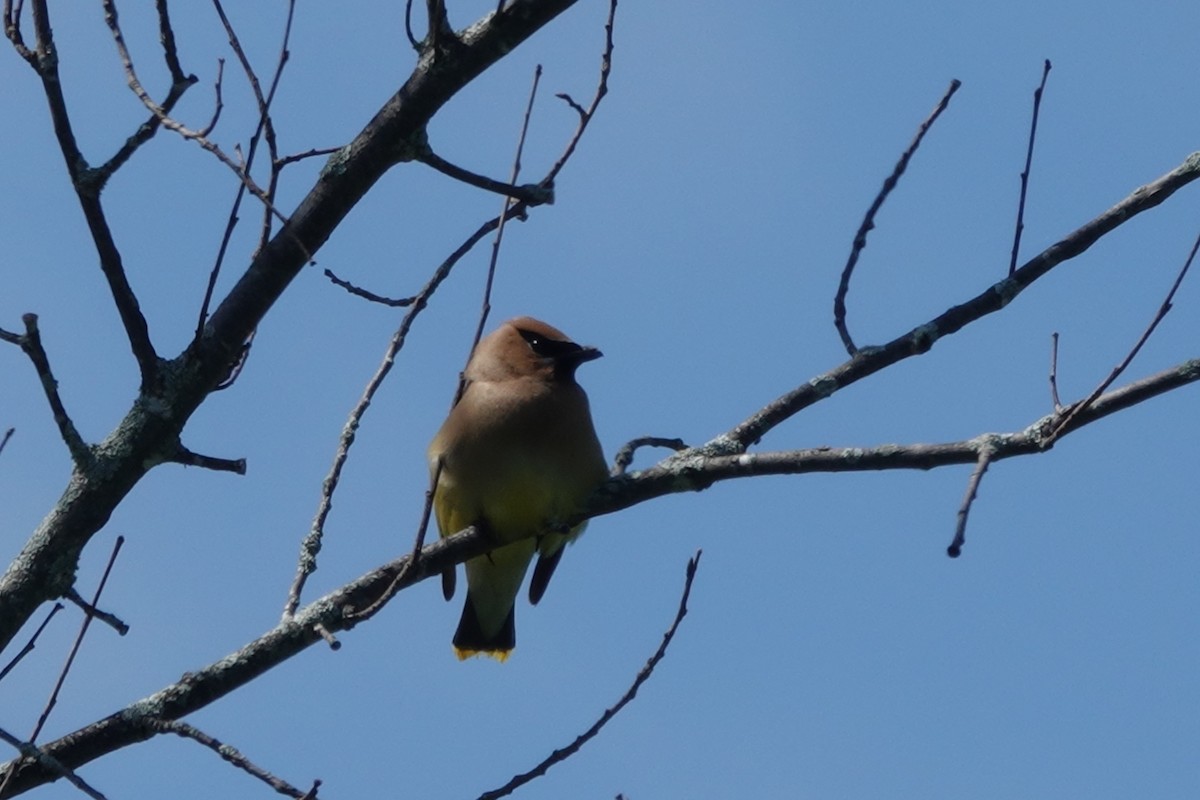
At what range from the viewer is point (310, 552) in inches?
153

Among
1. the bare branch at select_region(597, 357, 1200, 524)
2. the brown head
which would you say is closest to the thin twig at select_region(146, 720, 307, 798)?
the bare branch at select_region(597, 357, 1200, 524)

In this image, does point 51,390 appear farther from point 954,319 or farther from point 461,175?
point 954,319

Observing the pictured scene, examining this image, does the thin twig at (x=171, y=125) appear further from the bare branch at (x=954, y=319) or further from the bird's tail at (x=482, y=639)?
the bird's tail at (x=482, y=639)

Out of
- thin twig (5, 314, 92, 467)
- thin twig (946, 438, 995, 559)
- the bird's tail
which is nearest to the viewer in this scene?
thin twig (946, 438, 995, 559)

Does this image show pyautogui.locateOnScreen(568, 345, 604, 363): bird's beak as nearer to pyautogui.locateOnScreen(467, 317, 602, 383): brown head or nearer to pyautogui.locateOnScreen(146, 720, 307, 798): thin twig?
pyautogui.locateOnScreen(467, 317, 602, 383): brown head

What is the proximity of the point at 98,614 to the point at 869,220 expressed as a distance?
1.92 metres

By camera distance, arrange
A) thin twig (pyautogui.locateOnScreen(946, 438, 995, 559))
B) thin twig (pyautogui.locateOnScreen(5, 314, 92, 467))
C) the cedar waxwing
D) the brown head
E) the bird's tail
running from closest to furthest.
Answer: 1. thin twig (pyautogui.locateOnScreen(946, 438, 995, 559))
2. thin twig (pyautogui.locateOnScreen(5, 314, 92, 467))
3. the cedar waxwing
4. the brown head
5. the bird's tail

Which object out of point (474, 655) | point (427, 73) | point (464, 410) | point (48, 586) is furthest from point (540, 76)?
point (474, 655)

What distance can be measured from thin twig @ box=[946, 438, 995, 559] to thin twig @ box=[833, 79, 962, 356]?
23.7 inches

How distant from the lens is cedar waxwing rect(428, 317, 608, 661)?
5.24 meters

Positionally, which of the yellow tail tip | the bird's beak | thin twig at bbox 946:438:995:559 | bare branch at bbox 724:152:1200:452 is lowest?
thin twig at bbox 946:438:995:559

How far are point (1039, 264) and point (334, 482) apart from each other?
5.68 feet

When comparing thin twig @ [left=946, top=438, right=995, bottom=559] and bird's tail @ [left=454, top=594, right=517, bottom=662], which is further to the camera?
bird's tail @ [left=454, top=594, right=517, bottom=662]

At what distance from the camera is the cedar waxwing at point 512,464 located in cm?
524
